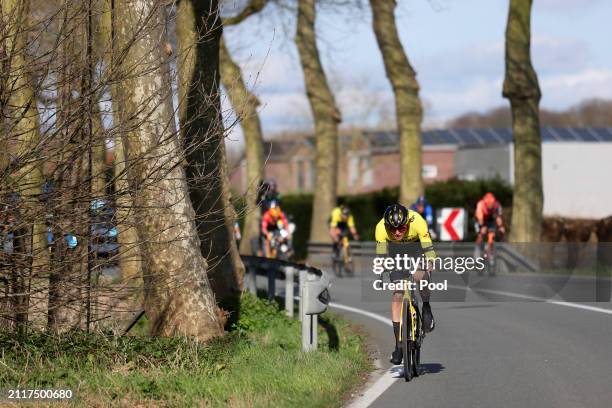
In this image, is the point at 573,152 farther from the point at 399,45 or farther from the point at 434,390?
the point at 434,390

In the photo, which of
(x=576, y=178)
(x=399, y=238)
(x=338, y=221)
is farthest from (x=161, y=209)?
(x=576, y=178)

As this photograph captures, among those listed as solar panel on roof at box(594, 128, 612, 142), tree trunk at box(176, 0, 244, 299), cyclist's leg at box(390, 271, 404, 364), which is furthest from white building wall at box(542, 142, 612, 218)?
cyclist's leg at box(390, 271, 404, 364)

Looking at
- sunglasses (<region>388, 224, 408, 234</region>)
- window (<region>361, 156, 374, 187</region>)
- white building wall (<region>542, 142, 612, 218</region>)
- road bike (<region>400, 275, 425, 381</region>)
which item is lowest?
road bike (<region>400, 275, 425, 381</region>)

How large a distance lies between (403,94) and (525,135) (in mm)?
6126

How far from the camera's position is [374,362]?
13.2 m

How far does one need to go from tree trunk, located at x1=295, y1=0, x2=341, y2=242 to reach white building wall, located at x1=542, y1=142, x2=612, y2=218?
18421 millimetres

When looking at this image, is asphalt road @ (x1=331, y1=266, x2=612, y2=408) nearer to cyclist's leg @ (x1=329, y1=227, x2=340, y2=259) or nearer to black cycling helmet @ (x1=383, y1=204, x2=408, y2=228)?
black cycling helmet @ (x1=383, y1=204, x2=408, y2=228)

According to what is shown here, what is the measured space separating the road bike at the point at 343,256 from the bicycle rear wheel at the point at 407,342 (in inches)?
664

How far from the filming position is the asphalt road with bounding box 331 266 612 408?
10.2 m

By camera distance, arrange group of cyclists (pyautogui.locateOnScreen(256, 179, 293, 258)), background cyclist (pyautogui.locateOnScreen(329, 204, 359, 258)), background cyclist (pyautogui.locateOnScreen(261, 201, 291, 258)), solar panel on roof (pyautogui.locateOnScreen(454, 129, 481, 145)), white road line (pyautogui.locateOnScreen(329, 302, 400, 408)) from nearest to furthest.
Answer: white road line (pyautogui.locateOnScreen(329, 302, 400, 408)) → group of cyclists (pyautogui.locateOnScreen(256, 179, 293, 258)) → background cyclist (pyautogui.locateOnScreen(261, 201, 291, 258)) → background cyclist (pyautogui.locateOnScreen(329, 204, 359, 258)) → solar panel on roof (pyautogui.locateOnScreen(454, 129, 481, 145))

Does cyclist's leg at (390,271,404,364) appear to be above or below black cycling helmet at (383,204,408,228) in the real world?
below

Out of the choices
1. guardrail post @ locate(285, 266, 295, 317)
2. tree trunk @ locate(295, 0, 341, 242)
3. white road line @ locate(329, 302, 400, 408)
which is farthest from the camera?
tree trunk @ locate(295, 0, 341, 242)

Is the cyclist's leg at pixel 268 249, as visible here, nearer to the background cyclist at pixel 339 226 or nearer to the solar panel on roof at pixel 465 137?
the background cyclist at pixel 339 226

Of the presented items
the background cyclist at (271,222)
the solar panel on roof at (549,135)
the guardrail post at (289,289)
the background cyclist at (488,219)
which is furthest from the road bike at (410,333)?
the solar panel on roof at (549,135)
